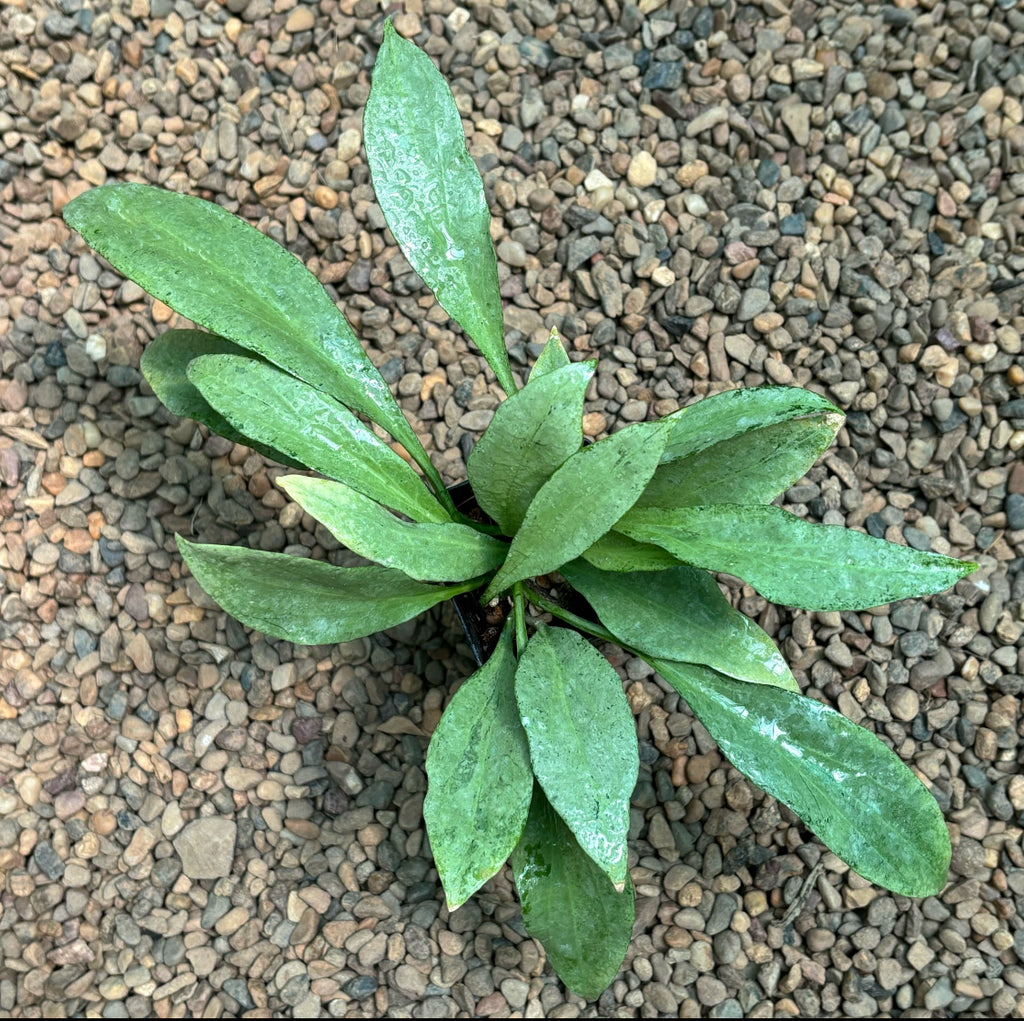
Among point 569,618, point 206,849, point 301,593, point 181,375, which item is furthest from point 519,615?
point 206,849

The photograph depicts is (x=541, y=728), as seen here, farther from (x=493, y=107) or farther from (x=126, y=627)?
(x=493, y=107)

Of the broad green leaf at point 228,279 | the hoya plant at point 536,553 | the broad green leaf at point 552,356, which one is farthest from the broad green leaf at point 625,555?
the broad green leaf at point 228,279

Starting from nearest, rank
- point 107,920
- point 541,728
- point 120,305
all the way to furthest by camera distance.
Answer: point 541,728 < point 107,920 < point 120,305

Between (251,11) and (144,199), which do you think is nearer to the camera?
(144,199)

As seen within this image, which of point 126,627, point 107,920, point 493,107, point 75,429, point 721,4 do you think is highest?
point 721,4

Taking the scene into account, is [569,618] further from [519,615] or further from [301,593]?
[301,593]

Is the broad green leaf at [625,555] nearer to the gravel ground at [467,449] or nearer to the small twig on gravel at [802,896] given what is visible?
the gravel ground at [467,449]

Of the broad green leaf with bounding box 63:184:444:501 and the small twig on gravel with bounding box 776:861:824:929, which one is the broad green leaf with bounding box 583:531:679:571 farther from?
the small twig on gravel with bounding box 776:861:824:929

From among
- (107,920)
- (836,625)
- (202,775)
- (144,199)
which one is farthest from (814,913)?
(144,199)
